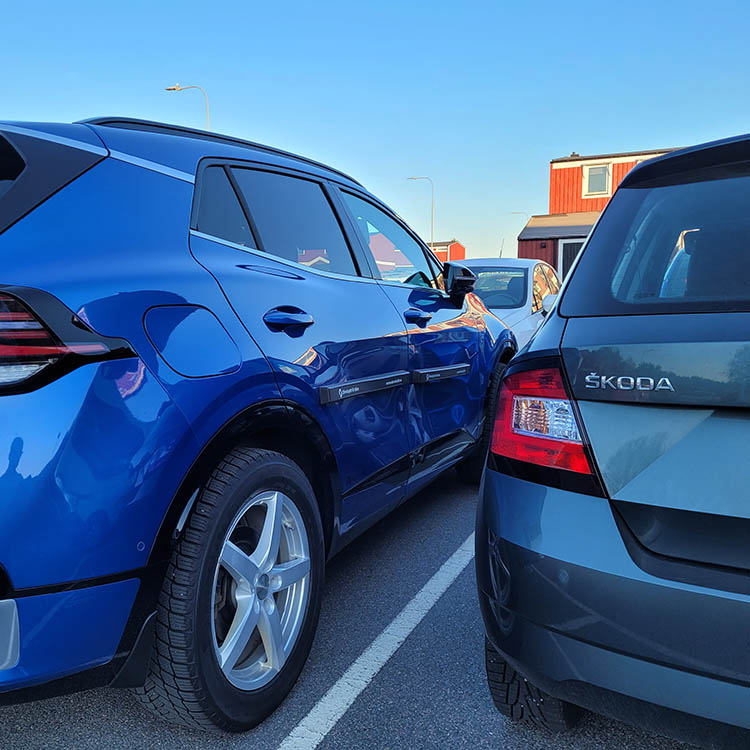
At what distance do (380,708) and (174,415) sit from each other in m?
1.13

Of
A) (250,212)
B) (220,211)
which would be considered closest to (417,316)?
(250,212)

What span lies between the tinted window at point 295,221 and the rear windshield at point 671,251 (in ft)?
3.67

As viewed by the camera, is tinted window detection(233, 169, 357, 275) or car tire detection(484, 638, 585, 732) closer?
car tire detection(484, 638, 585, 732)

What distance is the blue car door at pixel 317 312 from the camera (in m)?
2.10

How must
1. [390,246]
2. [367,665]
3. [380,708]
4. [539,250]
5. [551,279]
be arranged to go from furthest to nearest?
[539,250] → [551,279] → [390,246] → [367,665] → [380,708]

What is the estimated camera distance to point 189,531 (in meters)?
1.73

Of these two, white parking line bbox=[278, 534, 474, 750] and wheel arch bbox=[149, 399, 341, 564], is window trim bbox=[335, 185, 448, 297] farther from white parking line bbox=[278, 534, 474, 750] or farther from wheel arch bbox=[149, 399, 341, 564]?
white parking line bbox=[278, 534, 474, 750]

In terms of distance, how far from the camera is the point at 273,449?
2.11m

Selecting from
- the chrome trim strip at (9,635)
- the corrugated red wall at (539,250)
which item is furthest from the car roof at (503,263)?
the corrugated red wall at (539,250)

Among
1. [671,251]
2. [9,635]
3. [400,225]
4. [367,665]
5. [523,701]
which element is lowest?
[367,665]

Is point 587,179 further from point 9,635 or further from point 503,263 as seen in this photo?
point 9,635

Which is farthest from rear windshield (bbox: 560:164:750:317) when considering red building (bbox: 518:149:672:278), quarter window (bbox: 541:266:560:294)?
red building (bbox: 518:149:672:278)

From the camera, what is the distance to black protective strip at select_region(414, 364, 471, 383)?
121 inches

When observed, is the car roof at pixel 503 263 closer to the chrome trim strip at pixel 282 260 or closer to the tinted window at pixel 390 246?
the tinted window at pixel 390 246
